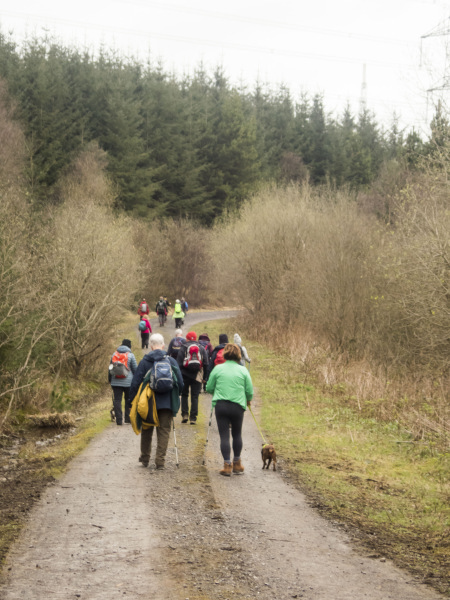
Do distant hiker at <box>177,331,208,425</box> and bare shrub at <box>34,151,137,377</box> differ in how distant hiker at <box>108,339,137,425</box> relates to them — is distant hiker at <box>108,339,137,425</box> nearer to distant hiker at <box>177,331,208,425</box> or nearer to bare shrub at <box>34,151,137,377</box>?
distant hiker at <box>177,331,208,425</box>

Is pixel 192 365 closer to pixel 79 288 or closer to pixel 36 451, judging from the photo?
pixel 36 451

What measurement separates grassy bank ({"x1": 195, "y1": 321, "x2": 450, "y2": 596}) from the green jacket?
1543mm

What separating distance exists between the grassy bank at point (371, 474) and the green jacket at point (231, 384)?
1.54 metres

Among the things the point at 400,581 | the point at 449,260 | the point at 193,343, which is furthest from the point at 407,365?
the point at 400,581

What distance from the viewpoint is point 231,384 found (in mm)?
9422

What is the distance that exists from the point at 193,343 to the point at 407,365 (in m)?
9.29

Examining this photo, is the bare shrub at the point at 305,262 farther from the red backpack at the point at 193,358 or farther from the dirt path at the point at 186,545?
the dirt path at the point at 186,545

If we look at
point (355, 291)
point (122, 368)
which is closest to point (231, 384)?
point (122, 368)

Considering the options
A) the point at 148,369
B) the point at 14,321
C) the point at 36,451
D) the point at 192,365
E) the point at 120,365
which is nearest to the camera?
the point at 148,369

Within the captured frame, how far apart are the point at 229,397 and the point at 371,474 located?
8.79ft

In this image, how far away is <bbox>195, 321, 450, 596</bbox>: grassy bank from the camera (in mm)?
6965

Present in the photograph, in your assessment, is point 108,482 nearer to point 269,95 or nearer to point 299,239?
point 299,239

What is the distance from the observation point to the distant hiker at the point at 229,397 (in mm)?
9383

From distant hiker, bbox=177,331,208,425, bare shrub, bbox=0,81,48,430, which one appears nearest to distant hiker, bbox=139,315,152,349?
bare shrub, bbox=0,81,48,430
